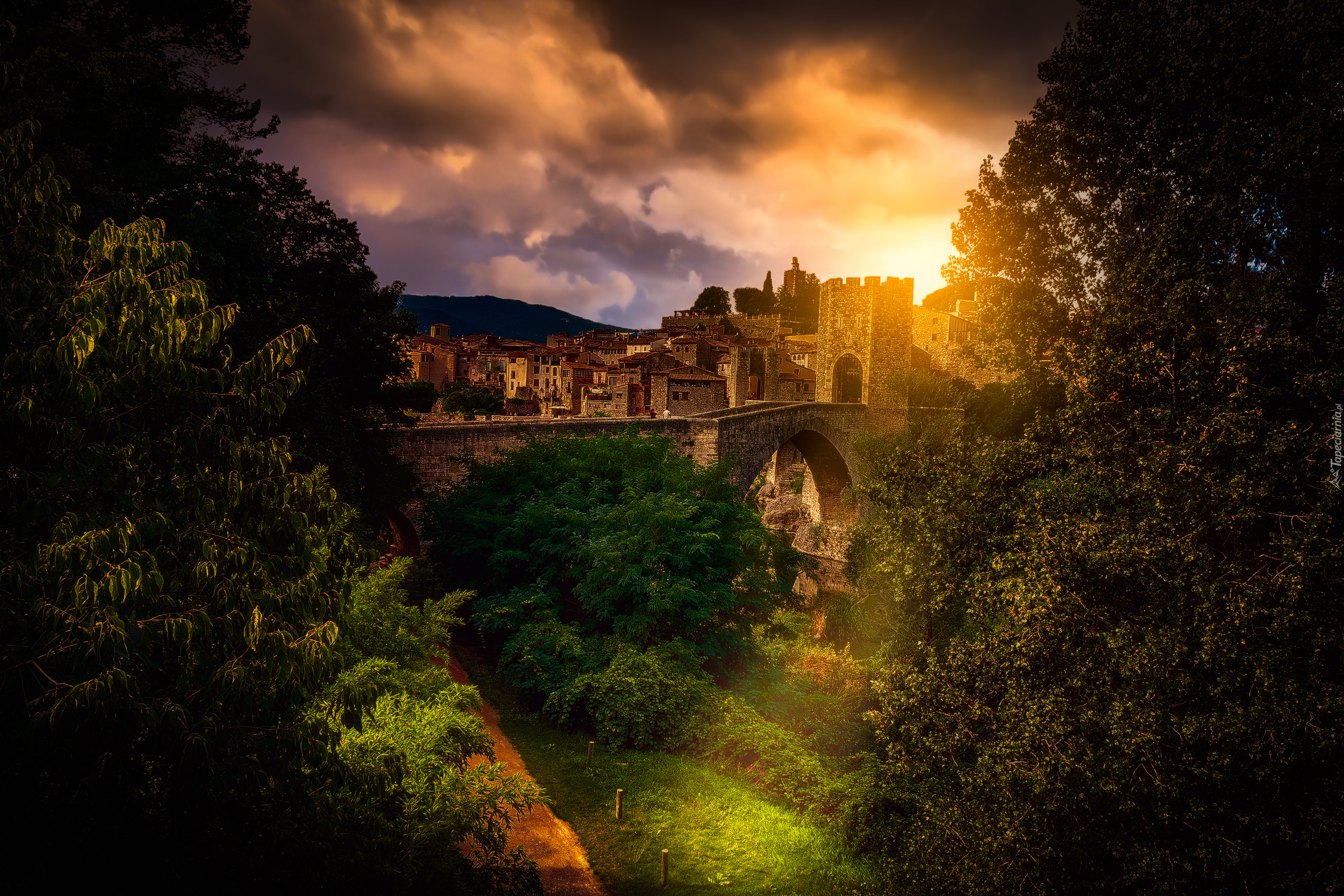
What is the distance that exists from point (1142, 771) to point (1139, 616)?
167cm

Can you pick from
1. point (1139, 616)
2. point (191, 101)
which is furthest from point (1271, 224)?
point (191, 101)

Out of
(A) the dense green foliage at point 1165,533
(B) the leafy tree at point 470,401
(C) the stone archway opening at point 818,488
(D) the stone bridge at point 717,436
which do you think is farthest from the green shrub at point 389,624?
(B) the leafy tree at point 470,401

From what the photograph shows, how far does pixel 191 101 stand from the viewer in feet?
51.3

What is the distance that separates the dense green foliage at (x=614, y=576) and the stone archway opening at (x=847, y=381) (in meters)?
22.5

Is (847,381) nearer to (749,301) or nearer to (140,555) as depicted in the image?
(140,555)

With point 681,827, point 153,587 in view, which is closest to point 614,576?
point 681,827

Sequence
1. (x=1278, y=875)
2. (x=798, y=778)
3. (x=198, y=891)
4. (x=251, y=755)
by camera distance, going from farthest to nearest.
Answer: (x=798, y=778)
(x=1278, y=875)
(x=251, y=755)
(x=198, y=891)

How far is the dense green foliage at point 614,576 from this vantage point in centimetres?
1548

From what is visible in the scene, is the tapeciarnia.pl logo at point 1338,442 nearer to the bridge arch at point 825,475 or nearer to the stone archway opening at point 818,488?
the stone archway opening at point 818,488

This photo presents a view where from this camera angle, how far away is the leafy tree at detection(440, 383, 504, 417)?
64.7 meters

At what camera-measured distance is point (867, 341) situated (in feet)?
132

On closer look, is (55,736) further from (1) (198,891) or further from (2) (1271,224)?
(2) (1271,224)

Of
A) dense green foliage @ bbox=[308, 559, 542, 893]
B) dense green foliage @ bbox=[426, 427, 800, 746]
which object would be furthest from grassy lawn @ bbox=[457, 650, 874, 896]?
dense green foliage @ bbox=[308, 559, 542, 893]

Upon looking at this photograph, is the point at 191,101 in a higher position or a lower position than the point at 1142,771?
Result: higher
